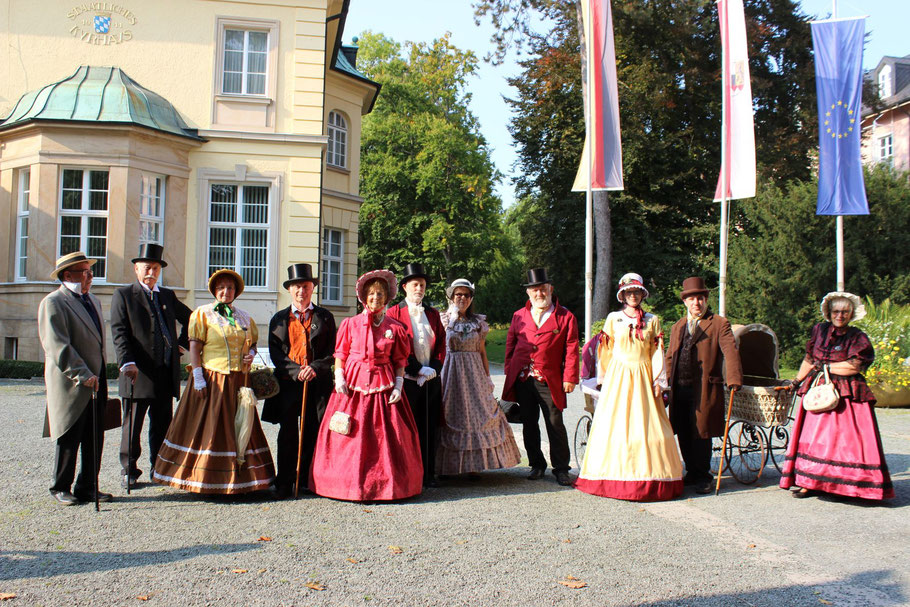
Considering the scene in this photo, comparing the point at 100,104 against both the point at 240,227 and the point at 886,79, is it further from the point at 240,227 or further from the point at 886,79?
the point at 886,79

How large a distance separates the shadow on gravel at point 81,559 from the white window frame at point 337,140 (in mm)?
19452

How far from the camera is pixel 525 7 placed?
23484 mm

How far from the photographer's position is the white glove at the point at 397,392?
6.44 metres

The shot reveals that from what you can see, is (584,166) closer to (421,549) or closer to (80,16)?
(80,16)

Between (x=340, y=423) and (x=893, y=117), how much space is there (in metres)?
40.5

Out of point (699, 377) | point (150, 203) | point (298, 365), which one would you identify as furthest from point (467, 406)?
point (150, 203)

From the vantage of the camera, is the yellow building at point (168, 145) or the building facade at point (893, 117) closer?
the yellow building at point (168, 145)

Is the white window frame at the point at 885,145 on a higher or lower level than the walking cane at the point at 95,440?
higher

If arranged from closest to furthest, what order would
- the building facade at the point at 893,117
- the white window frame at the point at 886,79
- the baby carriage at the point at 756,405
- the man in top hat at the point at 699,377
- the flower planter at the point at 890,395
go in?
the baby carriage at the point at 756,405
the man in top hat at the point at 699,377
the flower planter at the point at 890,395
the building facade at the point at 893,117
the white window frame at the point at 886,79

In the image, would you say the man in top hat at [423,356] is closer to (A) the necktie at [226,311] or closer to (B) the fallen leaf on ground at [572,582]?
(A) the necktie at [226,311]

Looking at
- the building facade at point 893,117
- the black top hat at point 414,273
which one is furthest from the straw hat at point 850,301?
the building facade at point 893,117

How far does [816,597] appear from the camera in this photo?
4277 millimetres

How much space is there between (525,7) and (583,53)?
141 inches

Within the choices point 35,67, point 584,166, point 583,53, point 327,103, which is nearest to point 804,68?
point 583,53
